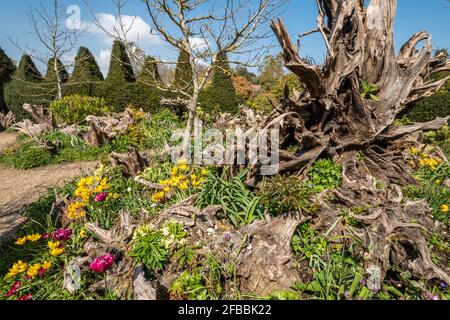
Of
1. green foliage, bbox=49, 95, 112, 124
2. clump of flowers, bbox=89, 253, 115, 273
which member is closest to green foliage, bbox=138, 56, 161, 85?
green foliage, bbox=49, 95, 112, 124

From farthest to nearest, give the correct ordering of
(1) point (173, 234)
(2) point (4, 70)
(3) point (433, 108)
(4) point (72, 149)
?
(2) point (4, 70) → (3) point (433, 108) → (4) point (72, 149) → (1) point (173, 234)

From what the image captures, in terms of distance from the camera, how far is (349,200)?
2715mm

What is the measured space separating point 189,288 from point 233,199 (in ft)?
3.52

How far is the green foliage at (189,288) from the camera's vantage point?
1.95 m

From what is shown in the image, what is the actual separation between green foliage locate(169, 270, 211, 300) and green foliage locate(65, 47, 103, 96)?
502 inches

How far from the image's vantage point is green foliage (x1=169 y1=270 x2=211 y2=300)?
1.95 meters

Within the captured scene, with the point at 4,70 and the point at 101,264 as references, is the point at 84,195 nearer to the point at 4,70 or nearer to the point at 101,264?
the point at 101,264

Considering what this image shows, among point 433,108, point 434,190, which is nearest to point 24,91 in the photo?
point 434,190

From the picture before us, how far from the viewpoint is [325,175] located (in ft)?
10.3

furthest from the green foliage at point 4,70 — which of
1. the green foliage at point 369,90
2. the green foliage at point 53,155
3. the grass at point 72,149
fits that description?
the green foliage at point 369,90

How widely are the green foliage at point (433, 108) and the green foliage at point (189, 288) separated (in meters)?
9.17

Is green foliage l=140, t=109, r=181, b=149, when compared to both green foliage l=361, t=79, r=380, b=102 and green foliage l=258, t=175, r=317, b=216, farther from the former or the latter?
green foliage l=361, t=79, r=380, b=102

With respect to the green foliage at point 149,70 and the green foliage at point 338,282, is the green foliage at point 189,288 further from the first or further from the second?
the green foliage at point 149,70
